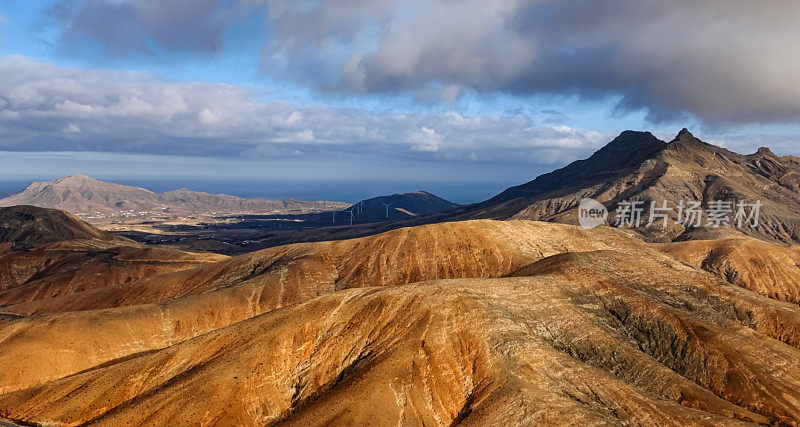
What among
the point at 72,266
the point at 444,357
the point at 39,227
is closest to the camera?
the point at 444,357

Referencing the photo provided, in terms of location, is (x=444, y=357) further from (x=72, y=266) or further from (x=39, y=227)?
(x=39, y=227)

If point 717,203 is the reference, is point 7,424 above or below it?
below

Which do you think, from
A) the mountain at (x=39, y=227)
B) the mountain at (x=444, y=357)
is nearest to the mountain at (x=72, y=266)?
the mountain at (x=39, y=227)

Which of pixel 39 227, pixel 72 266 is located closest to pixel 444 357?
pixel 72 266

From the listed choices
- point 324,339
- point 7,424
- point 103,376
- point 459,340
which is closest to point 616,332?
point 459,340

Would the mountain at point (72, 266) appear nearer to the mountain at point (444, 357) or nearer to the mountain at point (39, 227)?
the mountain at point (39, 227)

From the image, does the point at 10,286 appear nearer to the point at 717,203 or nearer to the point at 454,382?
the point at 454,382

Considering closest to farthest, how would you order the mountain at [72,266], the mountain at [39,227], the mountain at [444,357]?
1. the mountain at [444,357]
2. the mountain at [72,266]
3. the mountain at [39,227]

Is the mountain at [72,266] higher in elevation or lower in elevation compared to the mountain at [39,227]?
lower

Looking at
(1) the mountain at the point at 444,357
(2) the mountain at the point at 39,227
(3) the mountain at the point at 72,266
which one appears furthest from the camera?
(2) the mountain at the point at 39,227
